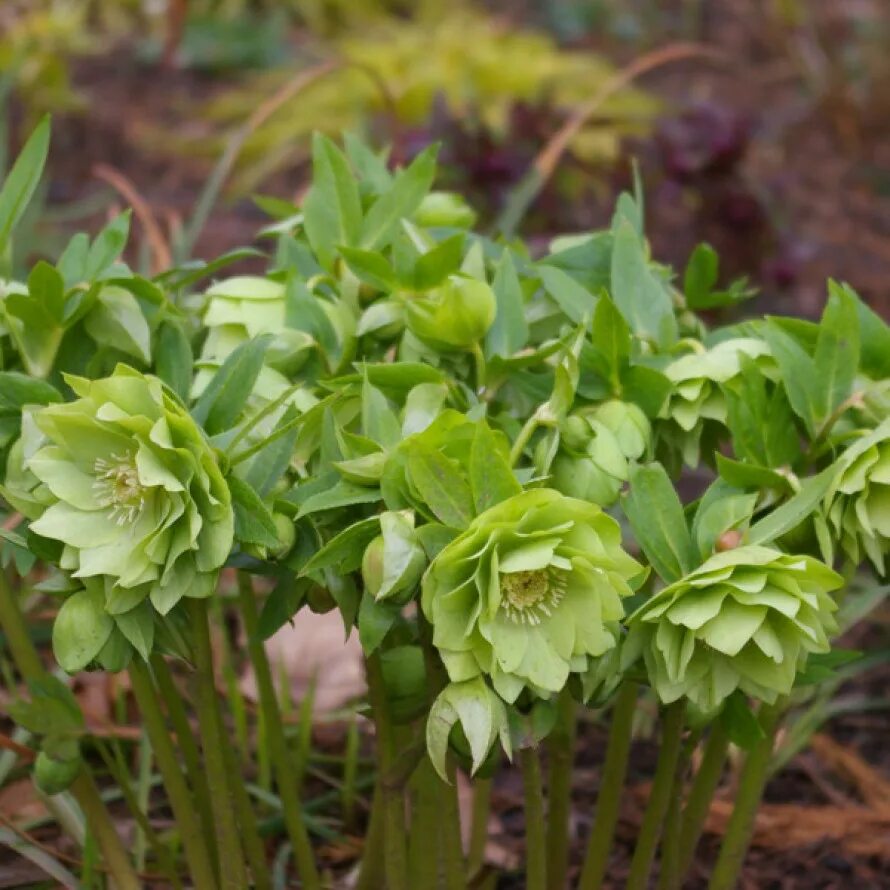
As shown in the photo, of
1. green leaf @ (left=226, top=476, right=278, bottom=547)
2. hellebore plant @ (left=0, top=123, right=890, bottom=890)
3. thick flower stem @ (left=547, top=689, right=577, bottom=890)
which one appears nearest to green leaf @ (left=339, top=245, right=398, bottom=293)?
hellebore plant @ (left=0, top=123, right=890, bottom=890)

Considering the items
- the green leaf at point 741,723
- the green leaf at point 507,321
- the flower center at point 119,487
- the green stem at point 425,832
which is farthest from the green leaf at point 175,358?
the green leaf at point 741,723

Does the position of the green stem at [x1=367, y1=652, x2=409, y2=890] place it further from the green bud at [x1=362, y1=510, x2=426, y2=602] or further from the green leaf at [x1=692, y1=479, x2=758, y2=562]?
the green leaf at [x1=692, y1=479, x2=758, y2=562]

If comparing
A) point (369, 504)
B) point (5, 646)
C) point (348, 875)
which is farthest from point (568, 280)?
point (5, 646)

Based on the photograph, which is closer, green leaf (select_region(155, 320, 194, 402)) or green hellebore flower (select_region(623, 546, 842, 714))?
green hellebore flower (select_region(623, 546, 842, 714))

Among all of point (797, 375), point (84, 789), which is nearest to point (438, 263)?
point (797, 375)

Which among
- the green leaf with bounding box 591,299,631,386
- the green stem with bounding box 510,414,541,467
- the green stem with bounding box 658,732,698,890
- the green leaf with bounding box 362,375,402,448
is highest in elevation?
the green leaf with bounding box 591,299,631,386

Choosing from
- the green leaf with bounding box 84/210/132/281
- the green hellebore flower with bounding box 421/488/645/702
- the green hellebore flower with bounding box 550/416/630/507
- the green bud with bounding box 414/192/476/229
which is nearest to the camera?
the green hellebore flower with bounding box 421/488/645/702

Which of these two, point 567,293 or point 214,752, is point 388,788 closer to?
point 214,752
